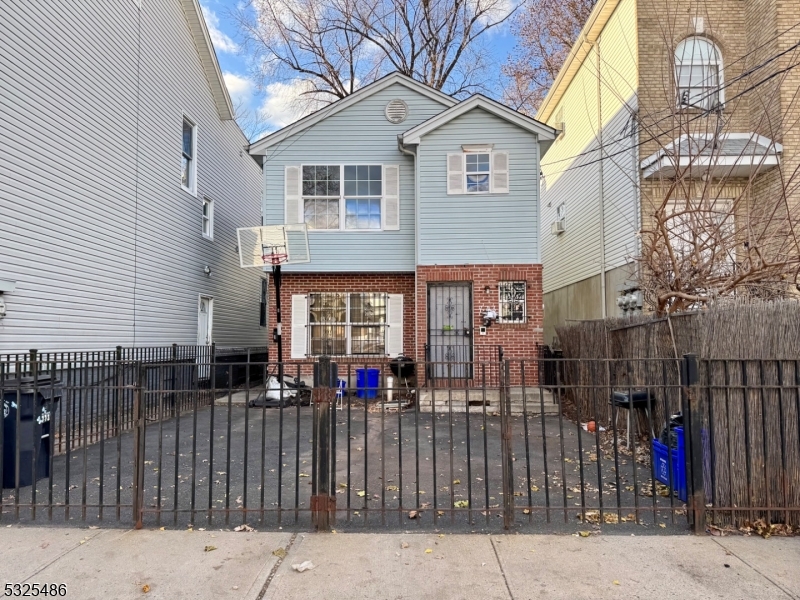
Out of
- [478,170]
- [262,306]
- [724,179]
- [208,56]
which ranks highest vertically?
[208,56]

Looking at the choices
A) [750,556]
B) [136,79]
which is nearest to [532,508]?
[750,556]

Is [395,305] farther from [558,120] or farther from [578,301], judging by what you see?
[558,120]

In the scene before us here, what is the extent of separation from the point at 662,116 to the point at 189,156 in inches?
465

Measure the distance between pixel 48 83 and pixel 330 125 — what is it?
6098 millimetres

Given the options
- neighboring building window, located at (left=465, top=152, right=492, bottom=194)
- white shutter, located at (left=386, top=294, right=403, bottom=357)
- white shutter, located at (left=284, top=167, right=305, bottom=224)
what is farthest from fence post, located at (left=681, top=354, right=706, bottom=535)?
white shutter, located at (left=284, top=167, right=305, bottom=224)

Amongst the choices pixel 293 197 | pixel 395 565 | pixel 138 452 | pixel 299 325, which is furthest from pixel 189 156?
pixel 395 565

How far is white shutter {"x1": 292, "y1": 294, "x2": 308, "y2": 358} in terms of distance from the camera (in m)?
12.4

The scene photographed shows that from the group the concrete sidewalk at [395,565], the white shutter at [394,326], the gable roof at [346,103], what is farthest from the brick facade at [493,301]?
Result: the concrete sidewalk at [395,565]

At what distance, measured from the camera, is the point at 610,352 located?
325 inches

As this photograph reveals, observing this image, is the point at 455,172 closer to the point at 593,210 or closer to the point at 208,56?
the point at 593,210

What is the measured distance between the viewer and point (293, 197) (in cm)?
1250

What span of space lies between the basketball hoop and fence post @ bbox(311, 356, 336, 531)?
7757 millimetres

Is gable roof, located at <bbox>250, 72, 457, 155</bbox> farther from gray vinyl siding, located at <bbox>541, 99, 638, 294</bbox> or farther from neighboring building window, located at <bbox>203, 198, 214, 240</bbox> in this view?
gray vinyl siding, located at <bbox>541, 99, 638, 294</bbox>

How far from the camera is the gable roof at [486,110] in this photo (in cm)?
1162
